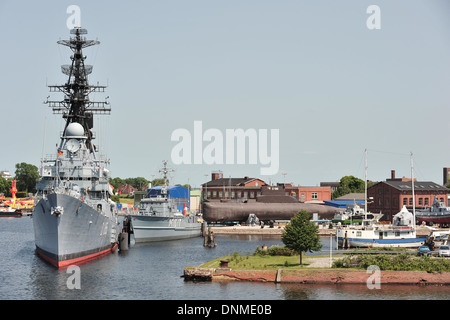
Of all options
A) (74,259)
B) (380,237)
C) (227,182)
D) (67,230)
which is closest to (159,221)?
(74,259)

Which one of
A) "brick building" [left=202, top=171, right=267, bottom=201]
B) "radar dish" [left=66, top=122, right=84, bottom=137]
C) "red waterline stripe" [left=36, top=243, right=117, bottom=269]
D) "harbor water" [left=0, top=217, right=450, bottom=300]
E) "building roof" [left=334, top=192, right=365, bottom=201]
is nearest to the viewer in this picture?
"harbor water" [left=0, top=217, right=450, bottom=300]

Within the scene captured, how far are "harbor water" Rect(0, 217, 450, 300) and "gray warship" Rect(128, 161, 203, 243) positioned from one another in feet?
51.3

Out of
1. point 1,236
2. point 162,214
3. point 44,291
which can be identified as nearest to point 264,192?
point 162,214

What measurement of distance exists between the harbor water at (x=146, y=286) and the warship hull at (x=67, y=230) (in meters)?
1.41

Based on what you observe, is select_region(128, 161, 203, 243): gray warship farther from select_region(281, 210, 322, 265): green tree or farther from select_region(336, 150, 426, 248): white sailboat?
select_region(281, 210, 322, 265): green tree

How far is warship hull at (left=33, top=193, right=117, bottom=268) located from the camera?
59.8 m

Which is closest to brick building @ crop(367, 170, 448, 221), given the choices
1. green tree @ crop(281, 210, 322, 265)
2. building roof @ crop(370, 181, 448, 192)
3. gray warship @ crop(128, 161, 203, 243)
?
building roof @ crop(370, 181, 448, 192)

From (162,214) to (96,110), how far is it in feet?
60.5

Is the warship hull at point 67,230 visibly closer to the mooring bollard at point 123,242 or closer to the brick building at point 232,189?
the mooring bollard at point 123,242

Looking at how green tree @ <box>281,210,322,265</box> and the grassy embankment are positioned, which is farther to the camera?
green tree @ <box>281,210,322,265</box>

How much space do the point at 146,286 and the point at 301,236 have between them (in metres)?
14.6

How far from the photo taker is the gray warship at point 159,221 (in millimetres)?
88062

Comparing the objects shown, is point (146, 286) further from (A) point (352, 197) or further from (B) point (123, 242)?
(A) point (352, 197)
